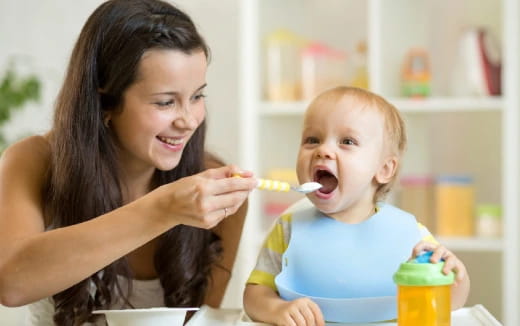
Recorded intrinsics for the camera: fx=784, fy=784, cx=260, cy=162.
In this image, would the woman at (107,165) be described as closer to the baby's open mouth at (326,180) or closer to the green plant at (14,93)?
the baby's open mouth at (326,180)

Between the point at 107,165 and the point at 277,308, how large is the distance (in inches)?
23.0

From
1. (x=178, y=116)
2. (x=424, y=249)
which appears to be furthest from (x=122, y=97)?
(x=424, y=249)

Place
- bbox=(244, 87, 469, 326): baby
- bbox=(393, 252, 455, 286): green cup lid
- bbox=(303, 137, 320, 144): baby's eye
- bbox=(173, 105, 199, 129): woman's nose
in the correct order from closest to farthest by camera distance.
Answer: bbox=(393, 252, 455, 286): green cup lid
bbox=(244, 87, 469, 326): baby
bbox=(303, 137, 320, 144): baby's eye
bbox=(173, 105, 199, 129): woman's nose

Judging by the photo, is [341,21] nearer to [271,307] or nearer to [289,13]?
[289,13]

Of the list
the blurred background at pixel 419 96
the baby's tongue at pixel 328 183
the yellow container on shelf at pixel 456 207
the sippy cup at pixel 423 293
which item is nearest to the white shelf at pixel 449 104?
the blurred background at pixel 419 96

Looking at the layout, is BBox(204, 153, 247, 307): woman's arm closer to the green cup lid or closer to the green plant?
the green cup lid

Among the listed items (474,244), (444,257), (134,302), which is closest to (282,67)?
(474,244)

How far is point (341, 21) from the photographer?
11.7 feet

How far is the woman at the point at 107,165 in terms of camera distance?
4.87ft

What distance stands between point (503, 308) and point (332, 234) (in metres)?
1.83

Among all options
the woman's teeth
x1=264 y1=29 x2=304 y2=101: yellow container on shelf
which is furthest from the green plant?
the woman's teeth

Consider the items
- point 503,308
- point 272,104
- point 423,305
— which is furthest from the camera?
point 272,104

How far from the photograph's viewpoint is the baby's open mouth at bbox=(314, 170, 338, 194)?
1.49 m

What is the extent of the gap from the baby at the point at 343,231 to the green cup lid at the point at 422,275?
0.18 metres
